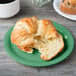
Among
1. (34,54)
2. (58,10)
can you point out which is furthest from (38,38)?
(58,10)

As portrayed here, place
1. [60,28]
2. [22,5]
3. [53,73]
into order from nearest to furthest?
[53,73]
[60,28]
[22,5]

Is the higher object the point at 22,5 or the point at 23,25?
the point at 23,25

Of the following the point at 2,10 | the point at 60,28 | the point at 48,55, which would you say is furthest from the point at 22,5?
the point at 48,55

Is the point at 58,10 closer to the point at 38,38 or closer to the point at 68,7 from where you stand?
the point at 68,7

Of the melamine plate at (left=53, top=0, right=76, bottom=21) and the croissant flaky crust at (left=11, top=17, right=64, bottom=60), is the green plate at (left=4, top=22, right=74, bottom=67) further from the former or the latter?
the melamine plate at (left=53, top=0, right=76, bottom=21)

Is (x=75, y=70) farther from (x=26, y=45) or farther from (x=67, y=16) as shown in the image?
(x=67, y=16)

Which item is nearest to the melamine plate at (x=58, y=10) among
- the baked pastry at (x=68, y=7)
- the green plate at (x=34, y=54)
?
the baked pastry at (x=68, y=7)
